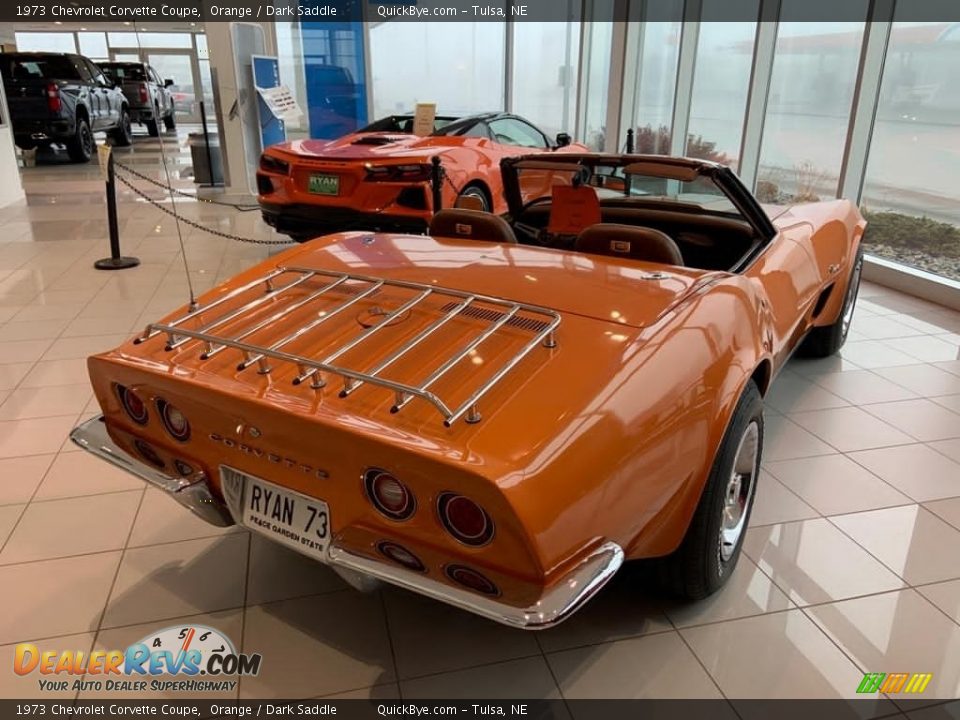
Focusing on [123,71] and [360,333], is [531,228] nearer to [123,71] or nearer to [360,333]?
[360,333]

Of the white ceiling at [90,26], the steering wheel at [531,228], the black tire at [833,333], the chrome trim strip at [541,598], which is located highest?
the white ceiling at [90,26]

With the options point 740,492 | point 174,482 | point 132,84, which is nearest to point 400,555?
point 174,482

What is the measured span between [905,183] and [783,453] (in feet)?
13.4

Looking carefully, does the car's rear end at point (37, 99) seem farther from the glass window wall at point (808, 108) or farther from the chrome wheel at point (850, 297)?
the chrome wheel at point (850, 297)

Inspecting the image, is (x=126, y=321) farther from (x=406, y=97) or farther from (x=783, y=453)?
(x=406, y=97)

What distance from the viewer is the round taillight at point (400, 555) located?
1.49 metres

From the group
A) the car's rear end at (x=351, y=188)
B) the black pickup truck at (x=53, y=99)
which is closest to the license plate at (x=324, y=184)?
the car's rear end at (x=351, y=188)

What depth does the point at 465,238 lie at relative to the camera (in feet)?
8.63

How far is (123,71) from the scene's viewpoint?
59.4 feet

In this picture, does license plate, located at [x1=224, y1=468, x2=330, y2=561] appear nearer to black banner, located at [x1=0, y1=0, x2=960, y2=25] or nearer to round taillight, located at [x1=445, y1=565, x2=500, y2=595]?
round taillight, located at [x1=445, y1=565, x2=500, y2=595]

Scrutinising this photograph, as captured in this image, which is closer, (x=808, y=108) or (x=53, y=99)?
(x=808, y=108)

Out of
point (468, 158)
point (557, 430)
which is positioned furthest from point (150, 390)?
point (468, 158)

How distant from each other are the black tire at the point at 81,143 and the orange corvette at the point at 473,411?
40.8 feet

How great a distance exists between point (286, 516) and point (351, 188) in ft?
12.2
